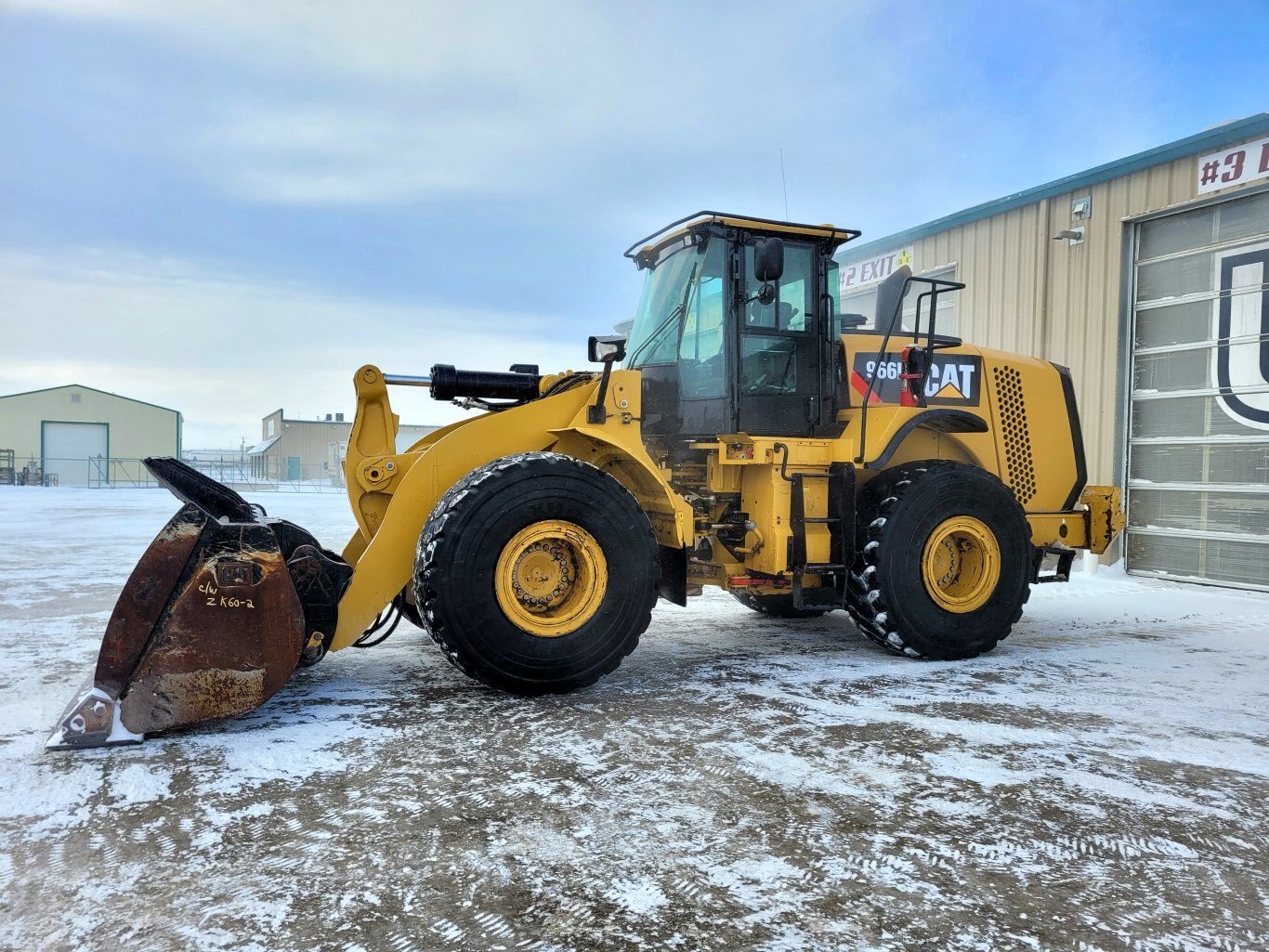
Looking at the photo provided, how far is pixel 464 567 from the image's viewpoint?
157 inches

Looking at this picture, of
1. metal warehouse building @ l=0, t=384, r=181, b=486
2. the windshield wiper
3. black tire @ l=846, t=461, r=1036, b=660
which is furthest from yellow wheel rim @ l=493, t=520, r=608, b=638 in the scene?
metal warehouse building @ l=0, t=384, r=181, b=486

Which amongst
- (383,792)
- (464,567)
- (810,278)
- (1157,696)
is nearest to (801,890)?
(383,792)

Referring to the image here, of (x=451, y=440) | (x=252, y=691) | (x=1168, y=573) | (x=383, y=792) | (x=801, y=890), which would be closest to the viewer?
(x=801, y=890)

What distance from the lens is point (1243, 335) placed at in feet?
29.3

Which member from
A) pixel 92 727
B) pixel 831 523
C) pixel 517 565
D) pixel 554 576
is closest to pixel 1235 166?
pixel 831 523

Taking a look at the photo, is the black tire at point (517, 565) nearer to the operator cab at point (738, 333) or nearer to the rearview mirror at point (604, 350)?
the rearview mirror at point (604, 350)

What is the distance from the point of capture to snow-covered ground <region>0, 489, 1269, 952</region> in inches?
87.1

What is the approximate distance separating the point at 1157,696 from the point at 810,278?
307cm

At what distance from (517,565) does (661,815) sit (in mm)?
1670

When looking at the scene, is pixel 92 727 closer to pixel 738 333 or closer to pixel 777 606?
pixel 738 333

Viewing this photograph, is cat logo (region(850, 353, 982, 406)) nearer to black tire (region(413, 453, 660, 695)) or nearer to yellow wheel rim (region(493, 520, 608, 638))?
black tire (region(413, 453, 660, 695))

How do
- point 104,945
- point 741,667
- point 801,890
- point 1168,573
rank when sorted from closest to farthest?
point 104,945
point 801,890
point 741,667
point 1168,573

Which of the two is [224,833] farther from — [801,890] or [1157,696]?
[1157,696]

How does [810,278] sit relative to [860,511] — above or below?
above
